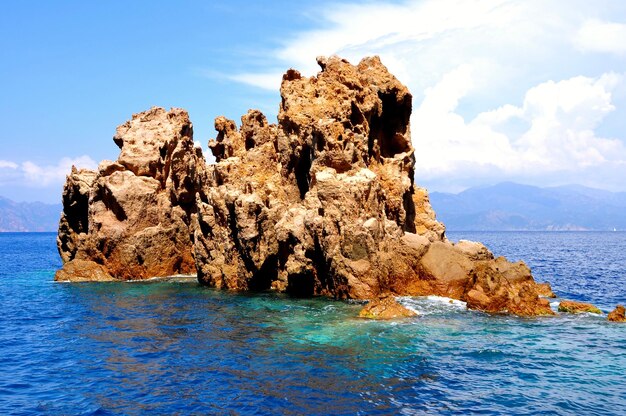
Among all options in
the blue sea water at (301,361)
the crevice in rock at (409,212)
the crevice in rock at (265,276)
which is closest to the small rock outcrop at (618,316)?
the blue sea water at (301,361)

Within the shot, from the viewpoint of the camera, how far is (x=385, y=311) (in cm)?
3328

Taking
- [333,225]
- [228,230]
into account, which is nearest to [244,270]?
[228,230]

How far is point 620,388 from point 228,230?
36.2 metres

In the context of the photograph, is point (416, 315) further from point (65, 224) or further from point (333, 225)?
point (65, 224)

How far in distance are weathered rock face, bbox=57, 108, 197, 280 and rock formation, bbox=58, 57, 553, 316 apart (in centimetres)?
14

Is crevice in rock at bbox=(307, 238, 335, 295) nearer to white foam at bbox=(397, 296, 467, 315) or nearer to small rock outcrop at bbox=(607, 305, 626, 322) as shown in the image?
white foam at bbox=(397, 296, 467, 315)

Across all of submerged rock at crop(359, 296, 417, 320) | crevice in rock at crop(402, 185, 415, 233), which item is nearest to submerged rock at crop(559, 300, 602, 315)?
submerged rock at crop(359, 296, 417, 320)

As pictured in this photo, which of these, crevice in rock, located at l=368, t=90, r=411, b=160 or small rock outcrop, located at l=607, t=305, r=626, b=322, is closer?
small rock outcrop, located at l=607, t=305, r=626, b=322

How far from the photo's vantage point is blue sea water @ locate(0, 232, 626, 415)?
→ 19766 mm

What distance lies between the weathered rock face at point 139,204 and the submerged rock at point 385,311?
31761 mm

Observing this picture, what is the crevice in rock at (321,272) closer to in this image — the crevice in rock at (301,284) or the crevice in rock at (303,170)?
the crevice in rock at (301,284)

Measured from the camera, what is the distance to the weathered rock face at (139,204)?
185 ft

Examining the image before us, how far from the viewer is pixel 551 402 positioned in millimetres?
19500

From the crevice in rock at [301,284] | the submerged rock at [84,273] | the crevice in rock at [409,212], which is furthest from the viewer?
the submerged rock at [84,273]
